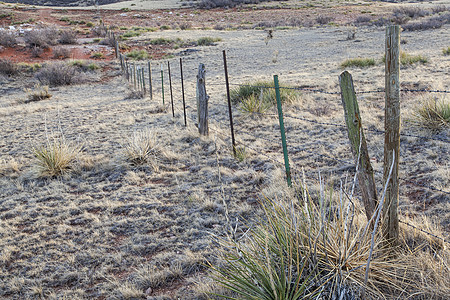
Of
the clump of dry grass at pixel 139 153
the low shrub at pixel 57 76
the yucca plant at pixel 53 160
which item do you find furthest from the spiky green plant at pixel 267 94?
the low shrub at pixel 57 76

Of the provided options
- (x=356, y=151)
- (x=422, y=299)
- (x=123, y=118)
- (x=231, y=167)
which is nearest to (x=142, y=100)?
(x=123, y=118)

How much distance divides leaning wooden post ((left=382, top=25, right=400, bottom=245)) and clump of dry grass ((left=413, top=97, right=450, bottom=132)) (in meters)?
3.91

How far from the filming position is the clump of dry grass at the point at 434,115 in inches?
228

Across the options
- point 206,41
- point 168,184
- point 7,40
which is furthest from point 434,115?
point 7,40

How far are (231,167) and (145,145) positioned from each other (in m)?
1.65

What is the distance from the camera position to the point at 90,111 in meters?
11.2

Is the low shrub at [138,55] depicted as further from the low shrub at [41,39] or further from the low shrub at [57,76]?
the low shrub at [41,39]

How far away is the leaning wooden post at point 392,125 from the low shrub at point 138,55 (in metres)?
22.4

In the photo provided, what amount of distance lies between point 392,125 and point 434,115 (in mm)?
4240

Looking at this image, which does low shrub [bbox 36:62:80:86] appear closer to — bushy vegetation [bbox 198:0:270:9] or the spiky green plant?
the spiky green plant

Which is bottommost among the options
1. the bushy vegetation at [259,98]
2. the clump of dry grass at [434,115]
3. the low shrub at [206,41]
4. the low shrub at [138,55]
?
the clump of dry grass at [434,115]

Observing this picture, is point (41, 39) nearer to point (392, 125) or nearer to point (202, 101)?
point (202, 101)

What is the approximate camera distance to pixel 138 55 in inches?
917

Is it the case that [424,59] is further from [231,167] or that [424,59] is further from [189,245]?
[189,245]
